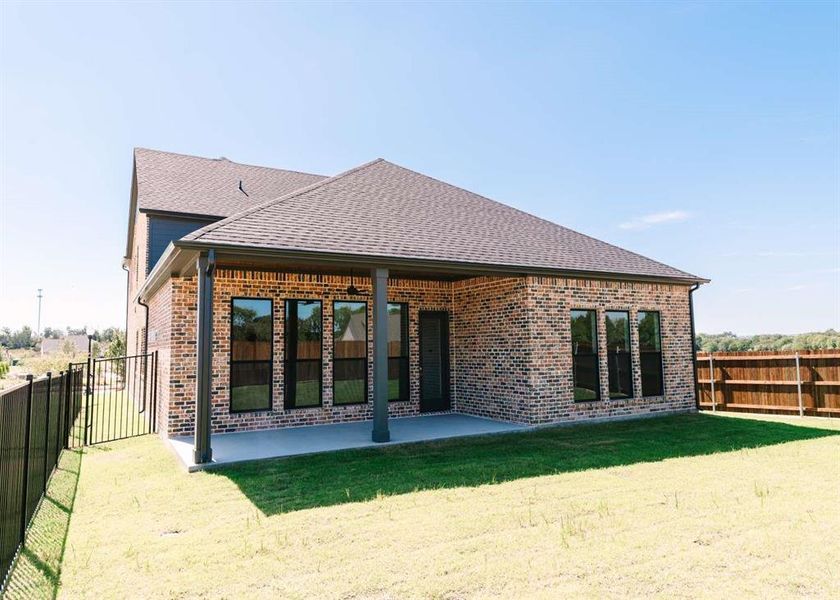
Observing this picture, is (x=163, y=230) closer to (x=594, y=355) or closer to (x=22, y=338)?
(x=594, y=355)

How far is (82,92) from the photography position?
1196cm

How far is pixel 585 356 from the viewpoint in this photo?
10617mm

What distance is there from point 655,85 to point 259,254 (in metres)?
11.9

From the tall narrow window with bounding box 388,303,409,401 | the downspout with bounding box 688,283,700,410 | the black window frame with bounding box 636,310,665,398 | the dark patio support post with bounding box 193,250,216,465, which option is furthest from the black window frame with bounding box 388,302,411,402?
the downspout with bounding box 688,283,700,410

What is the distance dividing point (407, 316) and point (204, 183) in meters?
8.82

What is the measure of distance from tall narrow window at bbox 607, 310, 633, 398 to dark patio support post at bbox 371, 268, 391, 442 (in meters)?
5.51

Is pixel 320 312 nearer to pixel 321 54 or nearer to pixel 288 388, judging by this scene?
pixel 288 388

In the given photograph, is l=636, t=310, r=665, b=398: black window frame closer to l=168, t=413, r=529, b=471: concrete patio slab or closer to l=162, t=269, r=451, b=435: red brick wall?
l=168, t=413, r=529, b=471: concrete patio slab

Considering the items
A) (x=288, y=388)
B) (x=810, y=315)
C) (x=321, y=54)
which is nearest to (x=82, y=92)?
(x=321, y=54)

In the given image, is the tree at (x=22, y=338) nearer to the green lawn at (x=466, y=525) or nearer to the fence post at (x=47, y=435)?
the fence post at (x=47, y=435)

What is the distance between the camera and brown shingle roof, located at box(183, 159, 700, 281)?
798cm

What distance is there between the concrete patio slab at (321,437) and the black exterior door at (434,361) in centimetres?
78

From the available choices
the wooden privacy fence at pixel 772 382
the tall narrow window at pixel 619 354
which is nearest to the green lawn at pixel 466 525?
the tall narrow window at pixel 619 354

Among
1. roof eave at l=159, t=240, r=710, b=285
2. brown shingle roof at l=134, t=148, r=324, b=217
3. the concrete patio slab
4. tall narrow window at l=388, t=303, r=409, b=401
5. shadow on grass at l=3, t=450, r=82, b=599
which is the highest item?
brown shingle roof at l=134, t=148, r=324, b=217
